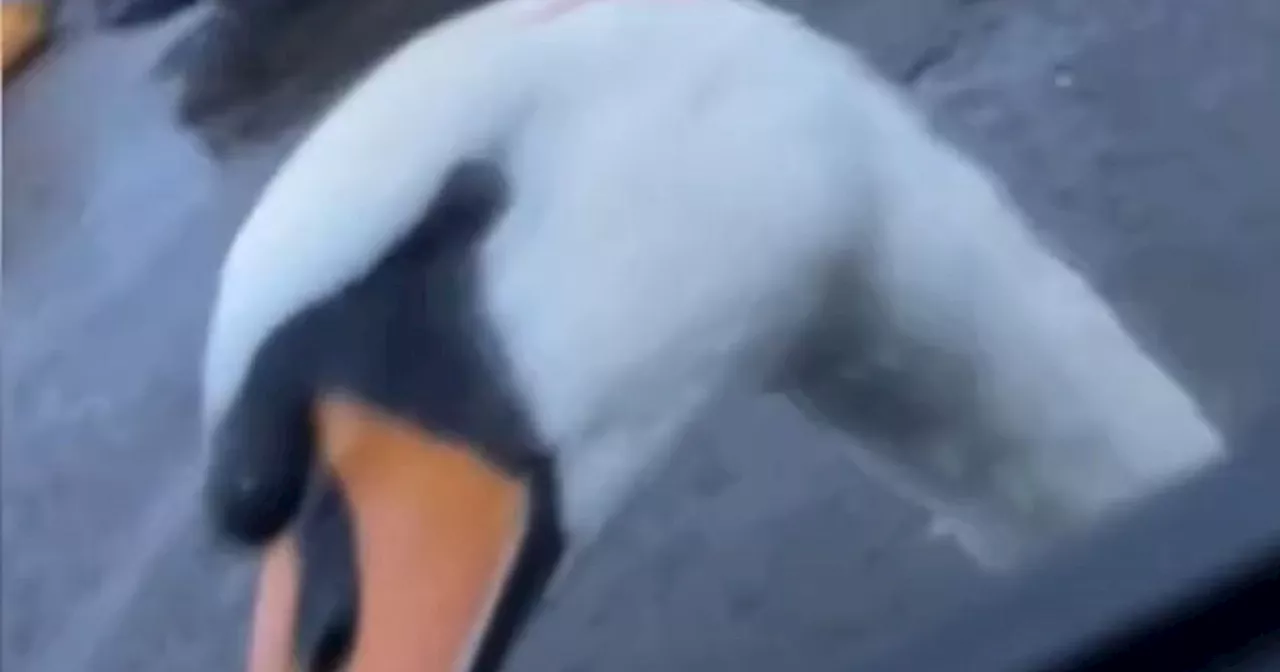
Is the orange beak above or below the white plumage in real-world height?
below

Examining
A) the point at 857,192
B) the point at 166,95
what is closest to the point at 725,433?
the point at 857,192

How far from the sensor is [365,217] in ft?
1.10

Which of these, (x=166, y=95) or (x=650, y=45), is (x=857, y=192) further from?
(x=166, y=95)

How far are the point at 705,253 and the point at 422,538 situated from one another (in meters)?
0.07

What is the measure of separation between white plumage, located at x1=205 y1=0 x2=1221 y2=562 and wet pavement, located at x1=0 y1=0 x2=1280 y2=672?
11 millimetres

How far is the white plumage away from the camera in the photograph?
1.13 ft

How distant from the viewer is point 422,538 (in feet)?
1.13

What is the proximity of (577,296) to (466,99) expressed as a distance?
0.04 m

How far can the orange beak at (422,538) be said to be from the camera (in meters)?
0.34

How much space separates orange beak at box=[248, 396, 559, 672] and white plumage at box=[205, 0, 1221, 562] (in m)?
0.01

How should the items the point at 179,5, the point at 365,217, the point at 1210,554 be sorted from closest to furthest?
1. the point at 1210,554
2. the point at 365,217
3. the point at 179,5

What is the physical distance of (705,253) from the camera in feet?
1.21

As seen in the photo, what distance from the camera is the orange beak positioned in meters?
0.34

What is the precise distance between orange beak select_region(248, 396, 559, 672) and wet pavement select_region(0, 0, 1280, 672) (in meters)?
0.04
